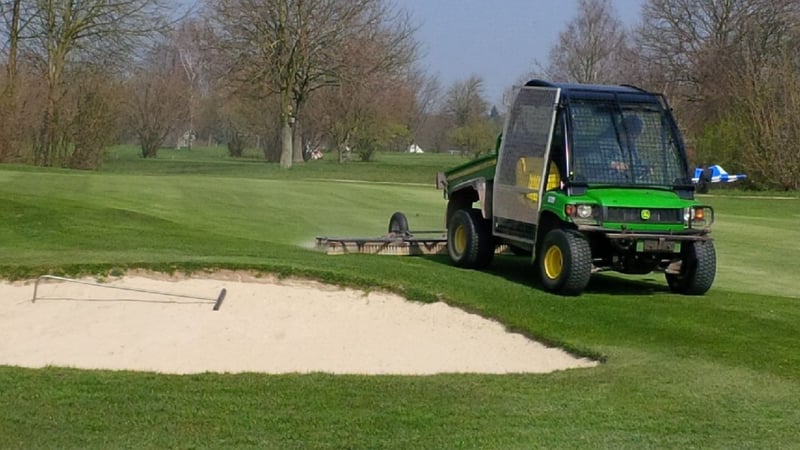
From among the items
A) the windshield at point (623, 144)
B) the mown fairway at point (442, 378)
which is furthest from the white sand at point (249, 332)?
the windshield at point (623, 144)

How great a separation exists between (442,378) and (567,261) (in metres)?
3.75

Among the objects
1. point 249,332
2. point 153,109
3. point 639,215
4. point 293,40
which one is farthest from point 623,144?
point 153,109

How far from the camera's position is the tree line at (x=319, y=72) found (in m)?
39.6

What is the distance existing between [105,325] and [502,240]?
560 cm

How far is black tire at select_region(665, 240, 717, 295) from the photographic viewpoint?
1185 centimetres

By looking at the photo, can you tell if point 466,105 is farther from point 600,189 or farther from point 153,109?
point 600,189

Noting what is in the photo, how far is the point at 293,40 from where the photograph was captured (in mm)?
47250

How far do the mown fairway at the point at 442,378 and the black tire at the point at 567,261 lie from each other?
190 millimetres

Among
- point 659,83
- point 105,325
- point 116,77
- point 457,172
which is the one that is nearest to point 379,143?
point 659,83

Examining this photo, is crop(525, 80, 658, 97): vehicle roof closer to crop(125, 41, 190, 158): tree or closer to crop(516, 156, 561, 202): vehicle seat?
crop(516, 156, 561, 202): vehicle seat

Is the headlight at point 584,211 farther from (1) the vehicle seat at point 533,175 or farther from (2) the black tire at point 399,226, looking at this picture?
(2) the black tire at point 399,226

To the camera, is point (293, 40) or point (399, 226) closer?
point (399, 226)

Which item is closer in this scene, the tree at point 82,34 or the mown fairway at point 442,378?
the mown fairway at point 442,378

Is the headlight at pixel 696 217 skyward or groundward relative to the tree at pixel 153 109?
groundward
